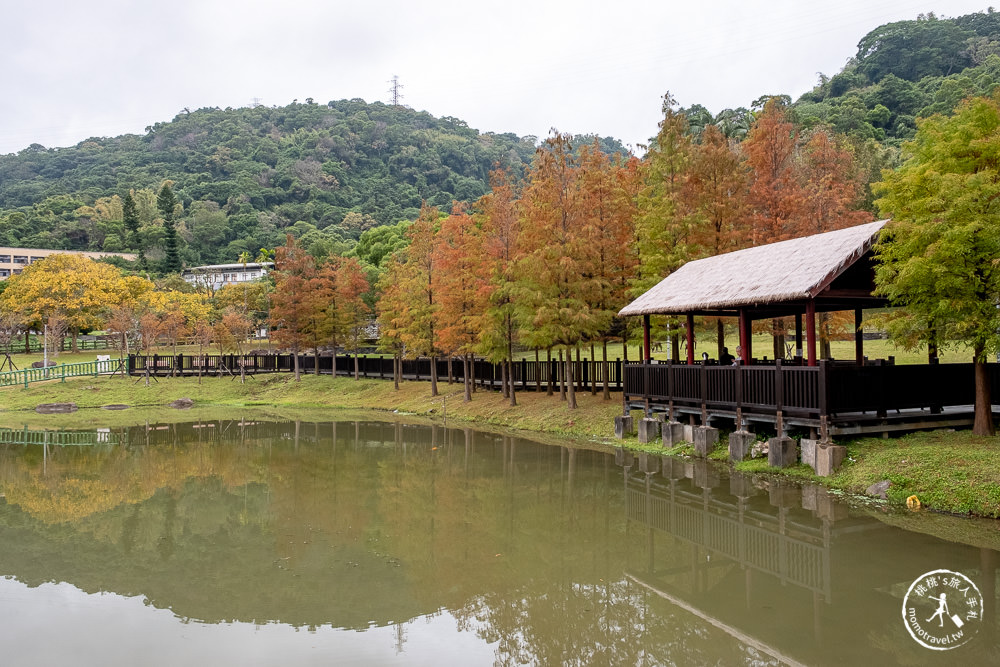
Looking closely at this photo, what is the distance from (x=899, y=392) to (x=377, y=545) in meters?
10.5

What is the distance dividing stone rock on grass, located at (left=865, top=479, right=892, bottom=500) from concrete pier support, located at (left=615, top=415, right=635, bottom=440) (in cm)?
806

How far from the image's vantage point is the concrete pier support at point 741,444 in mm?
15000

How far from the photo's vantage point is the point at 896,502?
446 inches

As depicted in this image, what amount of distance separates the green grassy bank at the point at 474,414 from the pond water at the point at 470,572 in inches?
49.1

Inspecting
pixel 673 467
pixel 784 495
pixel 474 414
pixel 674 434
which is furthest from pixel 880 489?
pixel 474 414

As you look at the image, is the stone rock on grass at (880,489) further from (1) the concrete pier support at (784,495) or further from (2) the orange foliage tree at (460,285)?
(2) the orange foliage tree at (460,285)

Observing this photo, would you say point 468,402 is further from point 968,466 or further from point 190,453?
point 968,466

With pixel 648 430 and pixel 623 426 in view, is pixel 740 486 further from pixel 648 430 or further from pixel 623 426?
pixel 623 426

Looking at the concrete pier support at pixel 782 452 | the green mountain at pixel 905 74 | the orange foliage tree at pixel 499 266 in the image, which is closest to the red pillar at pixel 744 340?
the concrete pier support at pixel 782 452

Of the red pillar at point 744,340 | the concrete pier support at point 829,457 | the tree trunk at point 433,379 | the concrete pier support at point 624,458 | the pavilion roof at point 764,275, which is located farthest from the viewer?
the tree trunk at point 433,379

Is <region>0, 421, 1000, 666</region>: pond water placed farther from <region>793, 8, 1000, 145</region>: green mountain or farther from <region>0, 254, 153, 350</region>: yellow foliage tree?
<region>793, 8, 1000, 145</region>: green mountain

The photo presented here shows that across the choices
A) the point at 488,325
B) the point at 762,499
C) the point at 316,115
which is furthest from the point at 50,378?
the point at 316,115

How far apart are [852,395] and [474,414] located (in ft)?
53.6

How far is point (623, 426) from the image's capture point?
19469mm
